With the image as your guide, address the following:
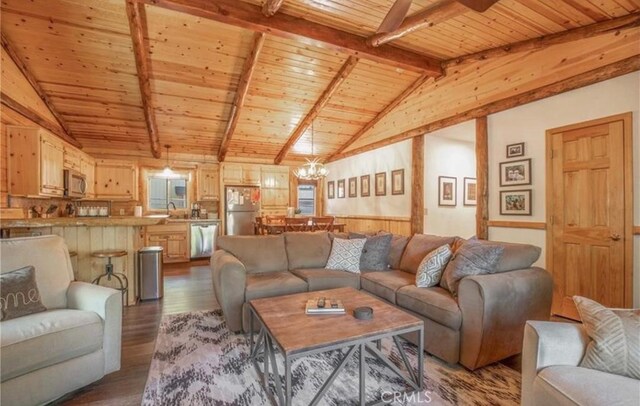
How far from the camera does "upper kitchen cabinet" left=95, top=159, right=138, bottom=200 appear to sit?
6227mm

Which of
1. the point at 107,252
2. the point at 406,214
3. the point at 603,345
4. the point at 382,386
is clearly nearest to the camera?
the point at 603,345

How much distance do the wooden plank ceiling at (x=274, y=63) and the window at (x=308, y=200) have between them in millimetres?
2525

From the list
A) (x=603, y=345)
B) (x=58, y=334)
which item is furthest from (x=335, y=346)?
(x=58, y=334)

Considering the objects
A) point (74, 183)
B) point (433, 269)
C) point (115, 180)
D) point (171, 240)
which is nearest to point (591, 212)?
point (433, 269)

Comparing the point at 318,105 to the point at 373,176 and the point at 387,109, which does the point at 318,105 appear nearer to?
the point at 387,109

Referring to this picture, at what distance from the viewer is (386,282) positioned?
2900mm

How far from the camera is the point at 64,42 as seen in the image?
12.4ft

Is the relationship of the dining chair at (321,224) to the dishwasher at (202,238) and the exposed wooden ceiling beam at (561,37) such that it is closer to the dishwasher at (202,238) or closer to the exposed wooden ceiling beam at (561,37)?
the dishwasher at (202,238)

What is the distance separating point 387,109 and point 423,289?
436cm

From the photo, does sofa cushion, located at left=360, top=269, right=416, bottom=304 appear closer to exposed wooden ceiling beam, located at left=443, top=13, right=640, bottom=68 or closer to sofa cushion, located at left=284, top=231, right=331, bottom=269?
sofa cushion, located at left=284, top=231, right=331, bottom=269

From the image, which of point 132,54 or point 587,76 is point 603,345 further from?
point 132,54

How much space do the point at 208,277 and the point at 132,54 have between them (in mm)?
3509

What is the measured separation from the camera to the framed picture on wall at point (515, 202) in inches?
148

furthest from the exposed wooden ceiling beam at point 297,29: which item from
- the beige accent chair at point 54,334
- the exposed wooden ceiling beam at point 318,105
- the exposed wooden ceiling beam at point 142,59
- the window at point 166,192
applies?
the window at point 166,192
